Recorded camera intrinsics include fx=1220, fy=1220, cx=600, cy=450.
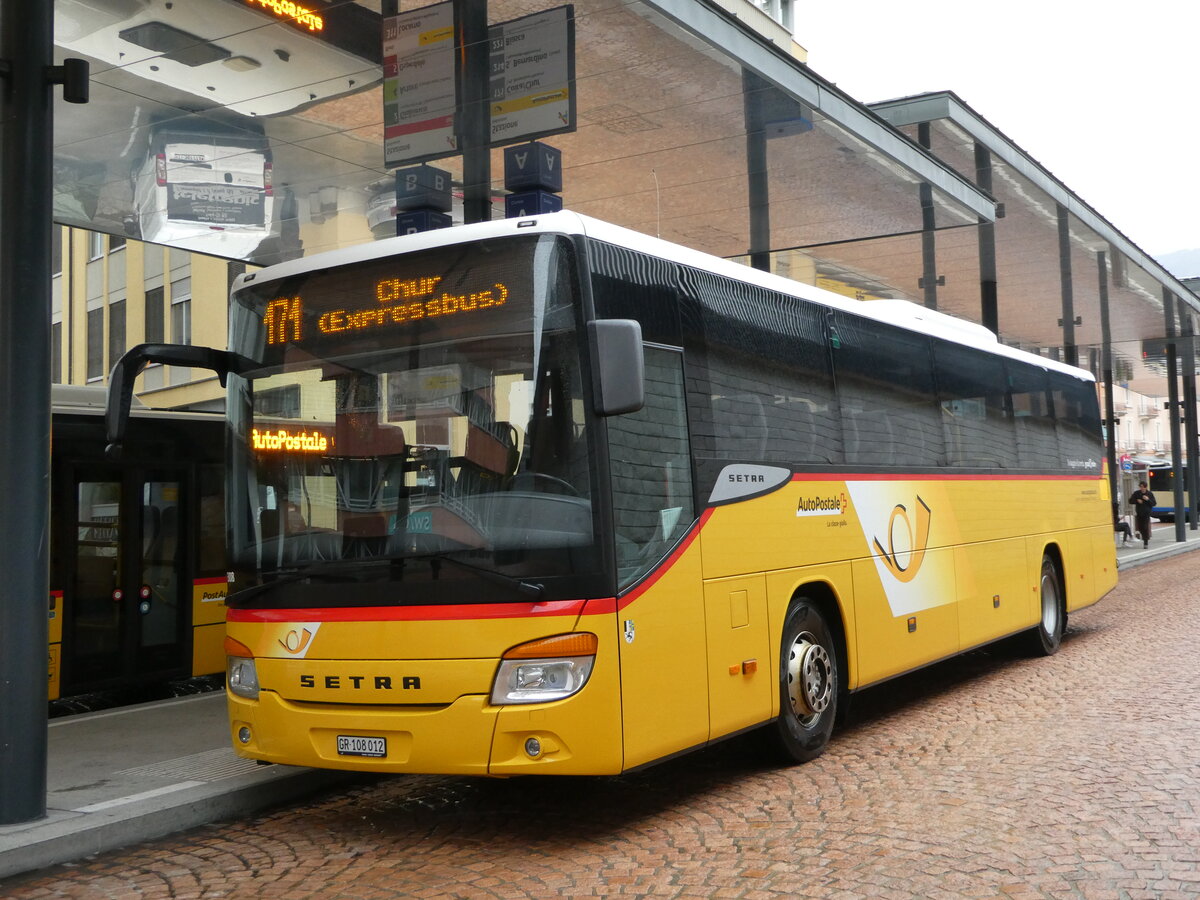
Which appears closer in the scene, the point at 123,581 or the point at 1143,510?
the point at 123,581

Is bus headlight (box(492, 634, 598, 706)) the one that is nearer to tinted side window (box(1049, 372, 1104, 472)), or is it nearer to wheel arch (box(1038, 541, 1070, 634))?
wheel arch (box(1038, 541, 1070, 634))

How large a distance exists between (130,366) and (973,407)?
759 centimetres

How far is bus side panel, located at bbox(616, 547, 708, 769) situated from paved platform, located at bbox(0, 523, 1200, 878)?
2.56m

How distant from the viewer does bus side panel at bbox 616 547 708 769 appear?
6.00 m

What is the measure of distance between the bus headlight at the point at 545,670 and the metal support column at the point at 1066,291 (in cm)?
1486

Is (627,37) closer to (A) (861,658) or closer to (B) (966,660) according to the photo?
(A) (861,658)

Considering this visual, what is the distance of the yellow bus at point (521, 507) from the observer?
19.2ft

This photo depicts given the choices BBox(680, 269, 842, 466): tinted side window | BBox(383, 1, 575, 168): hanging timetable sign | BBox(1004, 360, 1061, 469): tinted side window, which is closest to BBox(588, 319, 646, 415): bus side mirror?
BBox(680, 269, 842, 466): tinted side window

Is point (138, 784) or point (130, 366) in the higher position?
point (130, 366)

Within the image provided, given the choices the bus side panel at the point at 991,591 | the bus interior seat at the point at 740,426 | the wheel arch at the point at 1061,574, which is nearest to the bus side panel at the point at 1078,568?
the wheel arch at the point at 1061,574

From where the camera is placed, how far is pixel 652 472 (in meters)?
6.38

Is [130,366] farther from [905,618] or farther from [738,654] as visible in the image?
[905,618]

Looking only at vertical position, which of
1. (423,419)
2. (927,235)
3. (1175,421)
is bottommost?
(423,419)

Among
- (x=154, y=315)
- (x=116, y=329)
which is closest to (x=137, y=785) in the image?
(x=154, y=315)
